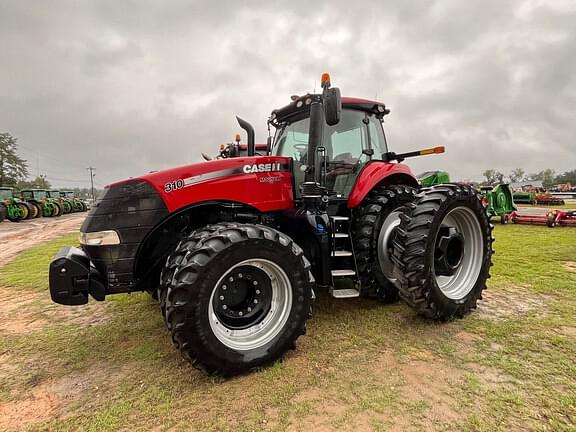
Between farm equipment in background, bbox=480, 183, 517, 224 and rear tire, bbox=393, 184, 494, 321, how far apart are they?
8.55 metres

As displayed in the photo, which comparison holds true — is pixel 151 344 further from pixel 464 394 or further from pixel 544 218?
pixel 544 218

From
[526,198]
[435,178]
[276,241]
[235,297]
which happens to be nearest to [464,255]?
[276,241]

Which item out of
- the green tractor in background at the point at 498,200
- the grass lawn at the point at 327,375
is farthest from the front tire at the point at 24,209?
the green tractor in background at the point at 498,200

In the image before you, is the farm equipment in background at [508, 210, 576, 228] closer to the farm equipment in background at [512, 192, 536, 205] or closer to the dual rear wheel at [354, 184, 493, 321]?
the dual rear wheel at [354, 184, 493, 321]

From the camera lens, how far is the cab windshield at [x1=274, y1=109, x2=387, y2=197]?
3.84m

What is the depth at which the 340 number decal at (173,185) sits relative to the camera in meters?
2.75

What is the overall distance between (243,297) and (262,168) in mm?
1223

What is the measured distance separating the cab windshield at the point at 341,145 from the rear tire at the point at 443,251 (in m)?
0.91

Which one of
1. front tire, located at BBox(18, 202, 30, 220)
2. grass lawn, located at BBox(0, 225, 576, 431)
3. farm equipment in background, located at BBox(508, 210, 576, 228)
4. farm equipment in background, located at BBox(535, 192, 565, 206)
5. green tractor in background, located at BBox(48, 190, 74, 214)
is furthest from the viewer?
green tractor in background, located at BBox(48, 190, 74, 214)

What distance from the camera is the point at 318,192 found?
10.5 feet

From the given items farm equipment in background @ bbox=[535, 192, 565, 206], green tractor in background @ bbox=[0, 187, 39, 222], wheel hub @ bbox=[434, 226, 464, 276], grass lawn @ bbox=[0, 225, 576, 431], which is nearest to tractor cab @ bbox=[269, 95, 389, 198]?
wheel hub @ bbox=[434, 226, 464, 276]

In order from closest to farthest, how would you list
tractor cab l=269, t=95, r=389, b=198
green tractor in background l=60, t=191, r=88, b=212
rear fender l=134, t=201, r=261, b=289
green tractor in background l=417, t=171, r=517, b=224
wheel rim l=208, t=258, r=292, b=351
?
wheel rim l=208, t=258, r=292, b=351 → rear fender l=134, t=201, r=261, b=289 → tractor cab l=269, t=95, r=389, b=198 → green tractor in background l=417, t=171, r=517, b=224 → green tractor in background l=60, t=191, r=88, b=212

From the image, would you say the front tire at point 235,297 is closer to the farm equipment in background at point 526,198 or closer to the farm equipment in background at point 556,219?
the farm equipment in background at point 556,219

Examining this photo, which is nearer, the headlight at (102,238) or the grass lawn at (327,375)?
the grass lawn at (327,375)
